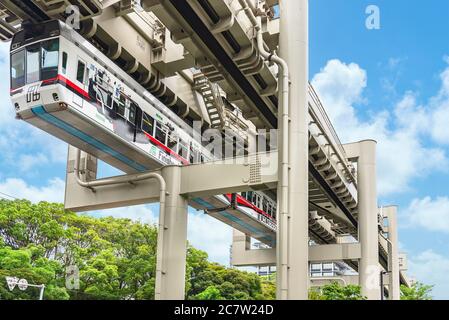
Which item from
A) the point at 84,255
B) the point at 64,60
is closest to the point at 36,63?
the point at 64,60

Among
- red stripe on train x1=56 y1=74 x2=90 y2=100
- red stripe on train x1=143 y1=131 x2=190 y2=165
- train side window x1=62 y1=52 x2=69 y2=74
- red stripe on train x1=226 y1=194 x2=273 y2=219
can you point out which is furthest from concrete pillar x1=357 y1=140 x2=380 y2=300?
train side window x1=62 y1=52 x2=69 y2=74

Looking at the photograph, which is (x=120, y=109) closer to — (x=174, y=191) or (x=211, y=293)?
(x=174, y=191)

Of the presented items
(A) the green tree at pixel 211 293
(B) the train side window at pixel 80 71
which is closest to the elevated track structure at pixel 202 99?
(B) the train side window at pixel 80 71

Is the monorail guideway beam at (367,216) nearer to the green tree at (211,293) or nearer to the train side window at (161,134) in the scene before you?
the train side window at (161,134)

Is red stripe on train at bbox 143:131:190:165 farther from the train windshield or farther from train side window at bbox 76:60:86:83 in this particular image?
the train windshield

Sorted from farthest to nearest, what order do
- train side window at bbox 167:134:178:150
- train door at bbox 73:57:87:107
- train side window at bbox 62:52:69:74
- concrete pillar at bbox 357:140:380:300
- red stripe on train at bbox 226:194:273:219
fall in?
concrete pillar at bbox 357:140:380:300 → red stripe on train at bbox 226:194:273:219 → train side window at bbox 167:134:178:150 → train door at bbox 73:57:87:107 → train side window at bbox 62:52:69:74

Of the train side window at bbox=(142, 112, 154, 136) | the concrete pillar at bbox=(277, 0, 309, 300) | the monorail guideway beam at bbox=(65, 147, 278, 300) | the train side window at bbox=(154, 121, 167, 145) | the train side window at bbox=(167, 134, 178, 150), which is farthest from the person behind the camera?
the train side window at bbox=(167, 134, 178, 150)

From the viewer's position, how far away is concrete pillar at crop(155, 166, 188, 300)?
50.9 feet

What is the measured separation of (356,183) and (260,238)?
5.78m

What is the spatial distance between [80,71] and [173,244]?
555 centimetres

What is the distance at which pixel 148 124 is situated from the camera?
17891 millimetres

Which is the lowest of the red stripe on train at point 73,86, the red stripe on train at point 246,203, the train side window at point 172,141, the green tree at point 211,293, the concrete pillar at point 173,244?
the green tree at point 211,293

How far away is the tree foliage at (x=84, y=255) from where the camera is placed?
34250mm
